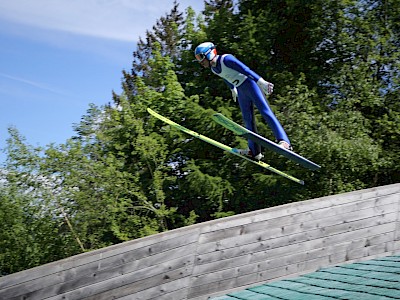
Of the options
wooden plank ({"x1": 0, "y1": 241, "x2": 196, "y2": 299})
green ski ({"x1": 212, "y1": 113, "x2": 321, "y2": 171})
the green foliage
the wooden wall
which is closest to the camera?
wooden plank ({"x1": 0, "y1": 241, "x2": 196, "y2": 299})

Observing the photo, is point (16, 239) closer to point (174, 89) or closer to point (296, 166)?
point (174, 89)

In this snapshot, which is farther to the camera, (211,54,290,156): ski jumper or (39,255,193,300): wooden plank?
(211,54,290,156): ski jumper

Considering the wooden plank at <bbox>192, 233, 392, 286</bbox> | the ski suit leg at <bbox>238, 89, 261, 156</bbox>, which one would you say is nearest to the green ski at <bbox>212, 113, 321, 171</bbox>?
the ski suit leg at <bbox>238, 89, 261, 156</bbox>

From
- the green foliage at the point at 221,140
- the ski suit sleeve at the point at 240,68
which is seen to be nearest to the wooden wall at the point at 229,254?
the ski suit sleeve at the point at 240,68

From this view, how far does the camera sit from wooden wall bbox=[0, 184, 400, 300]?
4.70 metres

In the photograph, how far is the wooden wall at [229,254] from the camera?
4.70m

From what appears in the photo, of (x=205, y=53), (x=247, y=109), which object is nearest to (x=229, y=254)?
(x=247, y=109)

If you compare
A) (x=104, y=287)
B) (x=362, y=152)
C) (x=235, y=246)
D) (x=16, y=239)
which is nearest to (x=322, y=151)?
(x=362, y=152)

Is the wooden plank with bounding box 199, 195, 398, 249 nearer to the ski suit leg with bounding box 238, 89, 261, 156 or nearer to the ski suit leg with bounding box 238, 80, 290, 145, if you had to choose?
the ski suit leg with bounding box 238, 80, 290, 145

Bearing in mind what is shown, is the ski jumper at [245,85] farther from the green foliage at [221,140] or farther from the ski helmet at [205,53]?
the green foliage at [221,140]

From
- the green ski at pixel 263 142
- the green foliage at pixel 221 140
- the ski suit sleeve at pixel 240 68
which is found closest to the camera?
the ski suit sleeve at pixel 240 68

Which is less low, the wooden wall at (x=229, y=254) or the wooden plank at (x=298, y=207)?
the wooden plank at (x=298, y=207)

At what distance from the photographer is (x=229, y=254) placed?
533cm

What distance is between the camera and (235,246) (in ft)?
17.6
